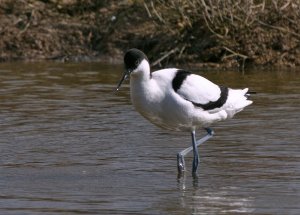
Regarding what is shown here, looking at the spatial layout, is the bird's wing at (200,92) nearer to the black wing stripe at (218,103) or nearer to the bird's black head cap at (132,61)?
the black wing stripe at (218,103)

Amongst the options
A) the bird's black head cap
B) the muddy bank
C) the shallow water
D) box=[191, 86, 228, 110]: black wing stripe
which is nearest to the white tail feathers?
box=[191, 86, 228, 110]: black wing stripe

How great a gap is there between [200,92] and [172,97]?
429 mm

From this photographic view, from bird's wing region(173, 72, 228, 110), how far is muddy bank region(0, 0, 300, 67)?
6.84m

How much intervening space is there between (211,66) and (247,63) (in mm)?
597

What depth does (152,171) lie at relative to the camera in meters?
9.20

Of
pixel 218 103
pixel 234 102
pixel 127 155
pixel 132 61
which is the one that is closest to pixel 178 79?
pixel 132 61

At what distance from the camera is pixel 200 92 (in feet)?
30.4

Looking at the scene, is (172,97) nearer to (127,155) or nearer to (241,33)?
(127,155)

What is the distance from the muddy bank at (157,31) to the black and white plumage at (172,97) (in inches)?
277

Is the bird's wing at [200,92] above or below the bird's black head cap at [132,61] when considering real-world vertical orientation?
below

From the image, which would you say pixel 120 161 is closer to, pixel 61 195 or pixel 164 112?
pixel 164 112

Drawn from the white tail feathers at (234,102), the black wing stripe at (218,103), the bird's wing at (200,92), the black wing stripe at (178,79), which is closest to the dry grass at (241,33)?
the white tail feathers at (234,102)

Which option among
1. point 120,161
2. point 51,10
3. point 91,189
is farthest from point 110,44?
point 91,189

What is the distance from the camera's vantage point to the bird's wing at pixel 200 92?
29.8ft
